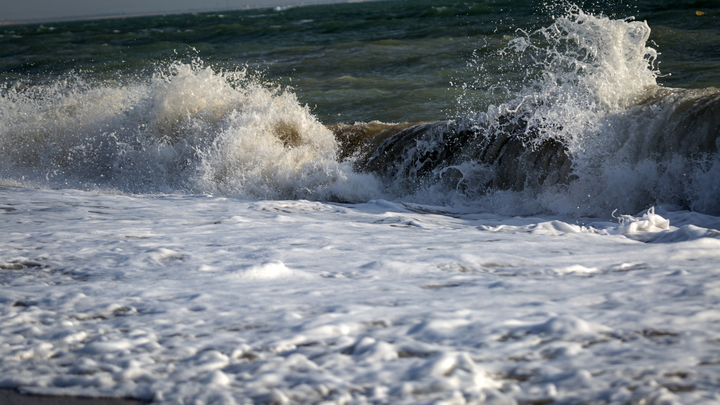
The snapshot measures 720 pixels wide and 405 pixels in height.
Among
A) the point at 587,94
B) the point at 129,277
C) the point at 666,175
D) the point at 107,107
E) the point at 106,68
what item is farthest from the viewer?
the point at 106,68

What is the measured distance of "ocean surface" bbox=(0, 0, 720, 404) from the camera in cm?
197

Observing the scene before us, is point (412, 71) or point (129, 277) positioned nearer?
point (129, 277)

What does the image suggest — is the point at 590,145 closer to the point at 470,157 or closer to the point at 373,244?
the point at 470,157

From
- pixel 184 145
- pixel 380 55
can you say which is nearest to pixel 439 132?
pixel 184 145

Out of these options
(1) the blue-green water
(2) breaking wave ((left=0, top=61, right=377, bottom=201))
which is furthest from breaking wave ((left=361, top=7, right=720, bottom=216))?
(1) the blue-green water

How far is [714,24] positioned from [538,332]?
16279 millimetres

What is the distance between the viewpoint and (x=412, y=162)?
6.63m

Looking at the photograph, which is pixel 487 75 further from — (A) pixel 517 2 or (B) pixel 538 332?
Answer: (A) pixel 517 2

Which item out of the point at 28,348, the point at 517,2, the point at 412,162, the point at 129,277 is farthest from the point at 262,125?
the point at 517,2

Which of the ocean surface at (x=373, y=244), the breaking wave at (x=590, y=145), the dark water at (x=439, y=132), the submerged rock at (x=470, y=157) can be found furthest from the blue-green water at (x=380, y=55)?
the breaking wave at (x=590, y=145)

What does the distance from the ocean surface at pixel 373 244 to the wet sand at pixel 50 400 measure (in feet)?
0.10

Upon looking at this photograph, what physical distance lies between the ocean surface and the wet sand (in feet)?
0.10

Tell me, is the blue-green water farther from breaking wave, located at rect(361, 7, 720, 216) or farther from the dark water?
breaking wave, located at rect(361, 7, 720, 216)

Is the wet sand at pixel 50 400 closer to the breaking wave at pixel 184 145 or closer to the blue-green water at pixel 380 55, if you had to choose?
the breaking wave at pixel 184 145
